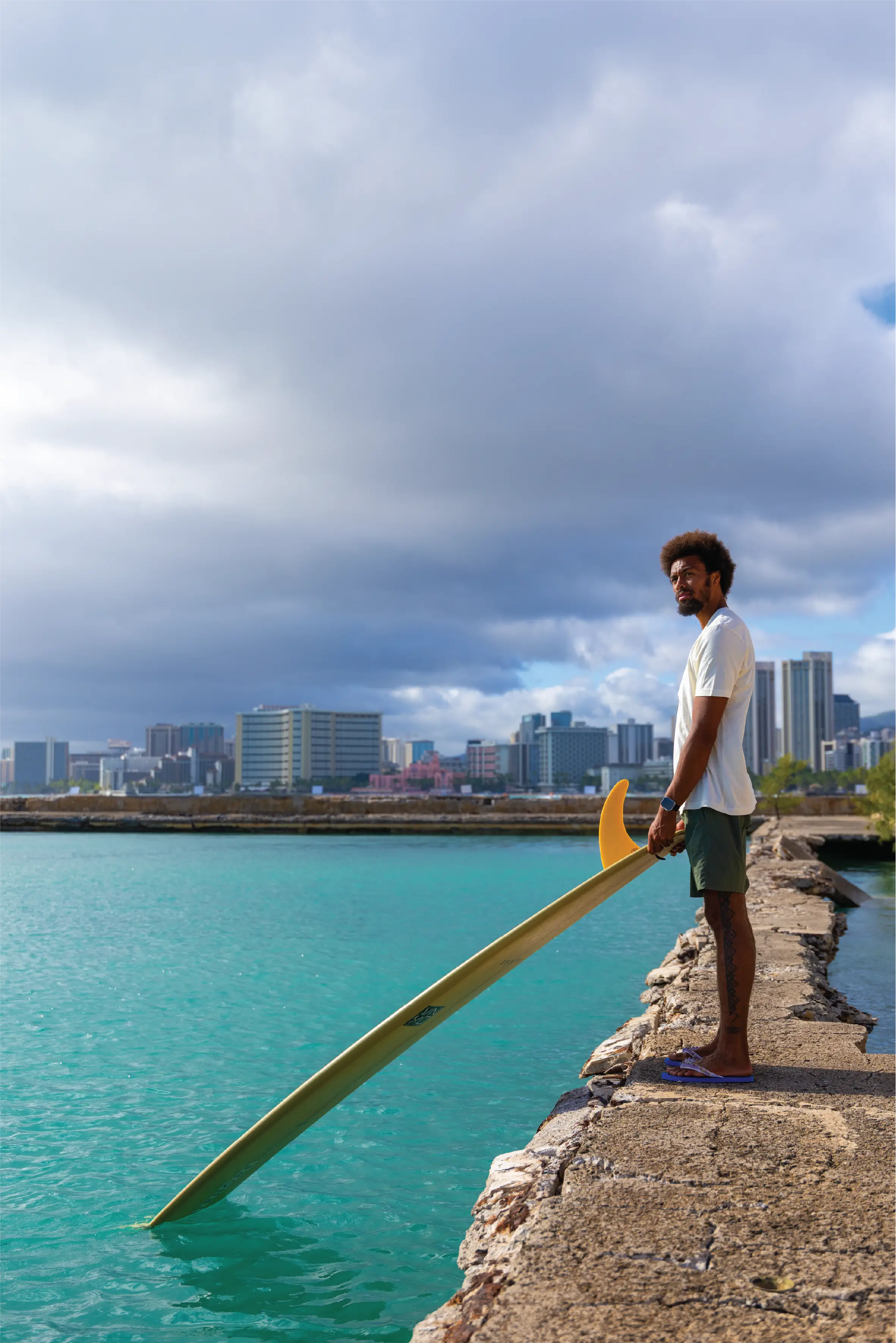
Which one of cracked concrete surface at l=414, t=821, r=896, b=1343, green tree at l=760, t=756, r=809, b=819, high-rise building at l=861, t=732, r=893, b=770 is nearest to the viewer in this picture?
cracked concrete surface at l=414, t=821, r=896, b=1343

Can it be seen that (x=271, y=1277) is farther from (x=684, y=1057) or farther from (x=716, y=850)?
(x=716, y=850)

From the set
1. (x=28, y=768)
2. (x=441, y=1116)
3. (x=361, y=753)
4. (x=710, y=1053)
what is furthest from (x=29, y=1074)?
(x=28, y=768)

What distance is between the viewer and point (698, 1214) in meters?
1.91

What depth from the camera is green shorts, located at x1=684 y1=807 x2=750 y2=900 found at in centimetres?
275

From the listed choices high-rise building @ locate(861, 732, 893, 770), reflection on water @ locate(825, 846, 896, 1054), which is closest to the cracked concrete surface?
reflection on water @ locate(825, 846, 896, 1054)

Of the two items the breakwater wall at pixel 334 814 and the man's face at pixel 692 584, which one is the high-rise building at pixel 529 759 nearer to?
the breakwater wall at pixel 334 814

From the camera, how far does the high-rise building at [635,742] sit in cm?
14562

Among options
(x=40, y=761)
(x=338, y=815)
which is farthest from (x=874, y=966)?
(x=40, y=761)

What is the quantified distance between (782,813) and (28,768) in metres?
176

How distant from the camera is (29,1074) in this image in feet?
17.3

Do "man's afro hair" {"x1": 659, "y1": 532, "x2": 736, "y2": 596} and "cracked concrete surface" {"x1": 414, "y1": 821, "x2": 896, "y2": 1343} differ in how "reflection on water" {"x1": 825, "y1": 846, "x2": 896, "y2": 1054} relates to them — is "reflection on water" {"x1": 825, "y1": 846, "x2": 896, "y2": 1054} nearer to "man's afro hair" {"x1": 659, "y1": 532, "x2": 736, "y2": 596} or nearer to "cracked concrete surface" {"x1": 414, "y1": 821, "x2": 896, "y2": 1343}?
"cracked concrete surface" {"x1": 414, "y1": 821, "x2": 896, "y2": 1343}

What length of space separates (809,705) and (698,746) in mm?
139719

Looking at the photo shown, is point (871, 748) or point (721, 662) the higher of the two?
point (721, 662)

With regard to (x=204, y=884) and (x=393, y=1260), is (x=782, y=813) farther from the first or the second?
(x=393, y=1260)
